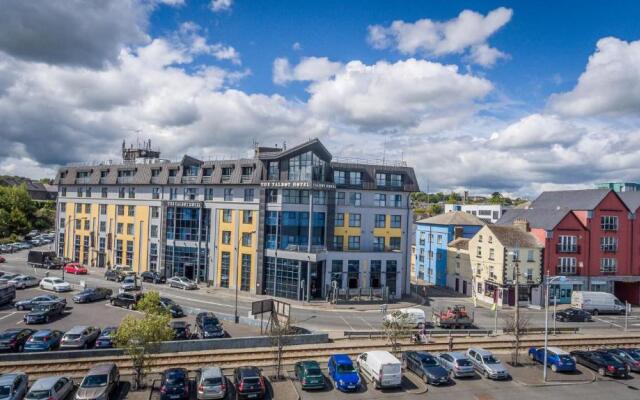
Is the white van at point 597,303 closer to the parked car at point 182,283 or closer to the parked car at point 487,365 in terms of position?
the parked car at point 487,365

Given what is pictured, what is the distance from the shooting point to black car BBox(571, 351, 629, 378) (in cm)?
3198

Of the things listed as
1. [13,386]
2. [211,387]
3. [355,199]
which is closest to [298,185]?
[355,199]

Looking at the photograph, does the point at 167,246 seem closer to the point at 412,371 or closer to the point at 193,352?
the point at 193,352

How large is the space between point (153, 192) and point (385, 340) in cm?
4790

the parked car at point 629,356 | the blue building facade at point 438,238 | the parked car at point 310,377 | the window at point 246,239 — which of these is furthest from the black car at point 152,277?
the parked car at point 629,356

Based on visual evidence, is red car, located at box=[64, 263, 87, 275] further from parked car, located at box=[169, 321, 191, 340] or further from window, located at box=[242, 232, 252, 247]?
parked car, located at box=[169, 321, 191, 340]

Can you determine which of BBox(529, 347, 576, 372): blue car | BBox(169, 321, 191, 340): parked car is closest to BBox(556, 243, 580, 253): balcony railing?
BBox(529, 347, 576, 372): blue car

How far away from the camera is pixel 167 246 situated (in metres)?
67.4

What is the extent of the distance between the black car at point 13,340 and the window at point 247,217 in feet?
100

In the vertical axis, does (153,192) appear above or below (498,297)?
above

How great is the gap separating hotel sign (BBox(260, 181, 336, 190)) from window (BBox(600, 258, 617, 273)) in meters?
40.1

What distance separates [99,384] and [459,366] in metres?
23.4

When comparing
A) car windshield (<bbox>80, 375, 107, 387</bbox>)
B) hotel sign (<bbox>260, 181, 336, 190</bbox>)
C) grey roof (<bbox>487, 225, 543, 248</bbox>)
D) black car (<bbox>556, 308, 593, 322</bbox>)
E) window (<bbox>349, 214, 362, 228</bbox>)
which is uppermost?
hotel sign (<bbox>260, 181, 336, 190</bbox>)

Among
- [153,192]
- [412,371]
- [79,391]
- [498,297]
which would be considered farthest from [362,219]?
[79,391]
